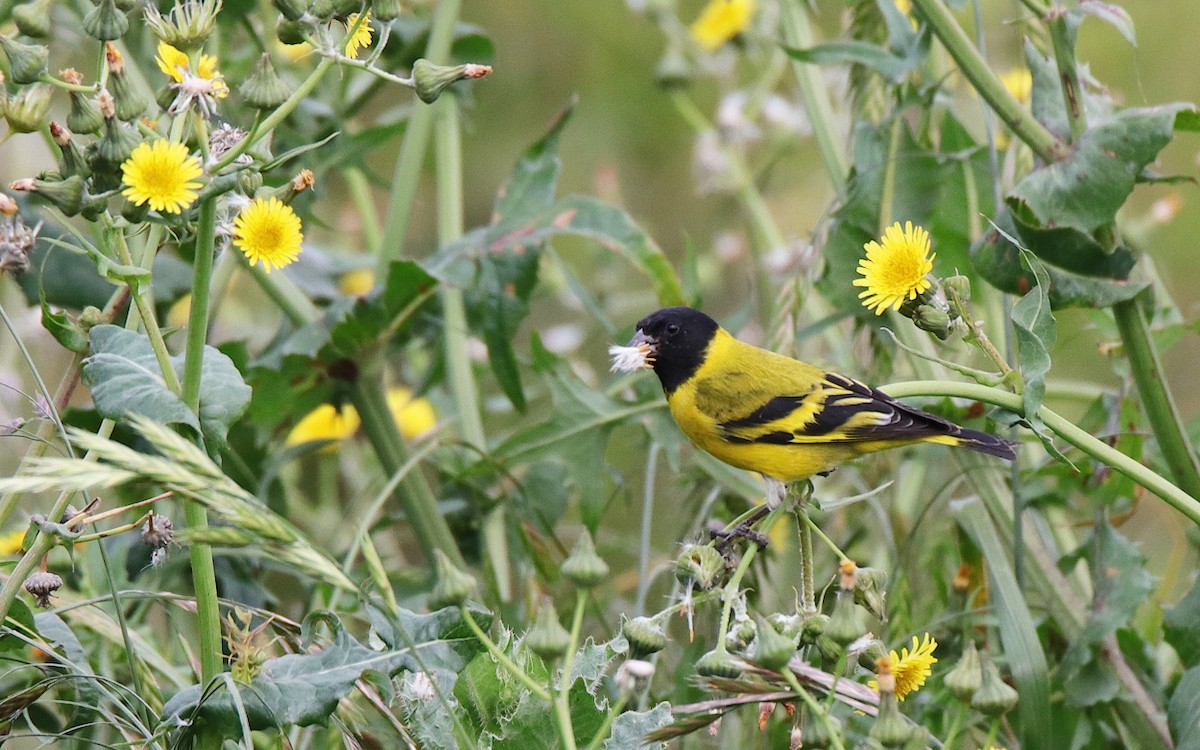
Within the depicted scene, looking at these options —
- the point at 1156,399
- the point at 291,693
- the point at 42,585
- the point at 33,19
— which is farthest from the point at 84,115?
the point at 1156,399

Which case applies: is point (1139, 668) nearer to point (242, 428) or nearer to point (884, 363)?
point (884, 363)

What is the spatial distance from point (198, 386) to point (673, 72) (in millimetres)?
2310

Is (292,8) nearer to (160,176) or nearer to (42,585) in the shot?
(160,176)

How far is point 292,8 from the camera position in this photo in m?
1.14

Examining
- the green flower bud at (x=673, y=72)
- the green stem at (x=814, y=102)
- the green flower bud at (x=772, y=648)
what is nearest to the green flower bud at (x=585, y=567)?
the green flower bud at (x=772, y=648)

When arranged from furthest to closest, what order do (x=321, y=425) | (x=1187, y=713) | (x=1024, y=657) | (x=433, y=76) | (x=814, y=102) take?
(x=321, y=425), (x=814, y=102), (x=1024, y=657), (x=1187, y=713), (x=433, y=76)

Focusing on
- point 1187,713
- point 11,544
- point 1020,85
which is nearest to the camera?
point 1187,713

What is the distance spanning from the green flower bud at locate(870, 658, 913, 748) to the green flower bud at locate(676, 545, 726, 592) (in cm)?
24

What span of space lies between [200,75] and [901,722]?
957mm

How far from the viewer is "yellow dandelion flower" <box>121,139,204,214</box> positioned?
1.06m

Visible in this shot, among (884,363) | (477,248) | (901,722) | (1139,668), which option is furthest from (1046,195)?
(477,248)

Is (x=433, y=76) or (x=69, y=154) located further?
(x=433, y=76)

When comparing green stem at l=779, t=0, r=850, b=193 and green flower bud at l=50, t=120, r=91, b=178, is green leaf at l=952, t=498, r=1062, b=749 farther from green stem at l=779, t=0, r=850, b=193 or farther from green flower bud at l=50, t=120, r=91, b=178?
green flower bud at l=50, t=120, r=91, b=178

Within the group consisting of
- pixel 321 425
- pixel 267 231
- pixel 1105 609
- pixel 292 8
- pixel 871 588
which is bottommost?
pixel 1105 609
